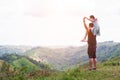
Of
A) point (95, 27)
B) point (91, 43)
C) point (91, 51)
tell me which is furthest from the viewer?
point (91, 43)

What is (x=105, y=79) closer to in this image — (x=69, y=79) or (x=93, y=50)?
(x=69, y=79)

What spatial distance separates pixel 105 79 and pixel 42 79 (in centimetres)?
349

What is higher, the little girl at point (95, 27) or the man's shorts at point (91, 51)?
the little girl at point (95, 27)

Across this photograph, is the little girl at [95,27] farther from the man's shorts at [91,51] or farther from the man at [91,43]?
the man's shorts at [91,51]

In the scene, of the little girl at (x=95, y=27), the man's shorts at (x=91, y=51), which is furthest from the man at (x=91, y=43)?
the little girl at (x=95, y=27)

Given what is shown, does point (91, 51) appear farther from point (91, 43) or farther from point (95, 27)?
point (95, 27)

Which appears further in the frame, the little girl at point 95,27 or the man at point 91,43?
the man at point 91,43

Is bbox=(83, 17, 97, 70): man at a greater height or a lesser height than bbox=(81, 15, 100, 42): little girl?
lesser

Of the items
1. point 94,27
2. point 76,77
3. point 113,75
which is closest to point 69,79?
point 76,77

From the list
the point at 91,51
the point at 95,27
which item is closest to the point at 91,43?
the point at 91,51

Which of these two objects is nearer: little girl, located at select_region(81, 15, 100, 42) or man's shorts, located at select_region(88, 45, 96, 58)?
little girl, located at select_region(81, 15, 100, 42)

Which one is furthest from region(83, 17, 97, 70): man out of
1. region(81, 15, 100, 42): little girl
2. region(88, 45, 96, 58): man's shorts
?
region(81, 15, 100, 42): little girl

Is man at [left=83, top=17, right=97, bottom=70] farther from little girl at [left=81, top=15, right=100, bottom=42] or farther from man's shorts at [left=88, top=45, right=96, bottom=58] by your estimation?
little girl at [left=81, top=15, right=100, bottom=42]

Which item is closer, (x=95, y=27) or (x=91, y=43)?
(x=95, y=27)
